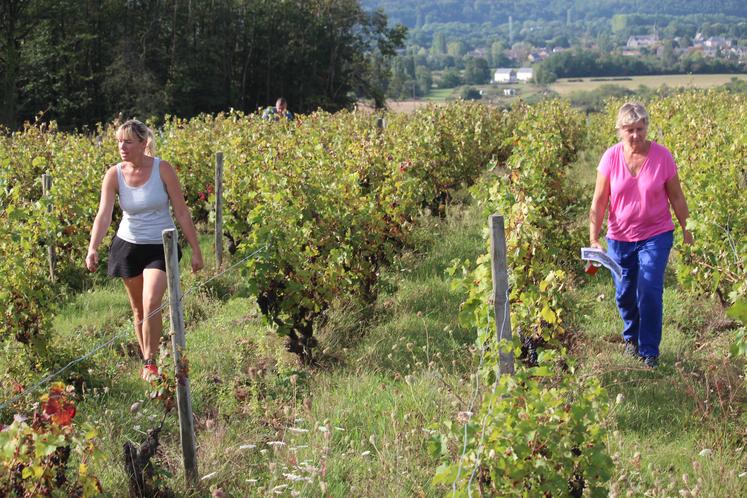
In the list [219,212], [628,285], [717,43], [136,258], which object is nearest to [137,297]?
[136,258]

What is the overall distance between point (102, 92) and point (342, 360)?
30.1 meters

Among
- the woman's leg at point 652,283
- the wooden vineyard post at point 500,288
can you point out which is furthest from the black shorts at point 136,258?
the woman's leg at point 652,283

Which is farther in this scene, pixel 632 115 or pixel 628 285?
pixel 628 285

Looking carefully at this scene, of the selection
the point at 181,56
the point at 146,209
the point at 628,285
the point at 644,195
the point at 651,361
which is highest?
the point at 181,56

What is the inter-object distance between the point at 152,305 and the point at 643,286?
9.34 feet

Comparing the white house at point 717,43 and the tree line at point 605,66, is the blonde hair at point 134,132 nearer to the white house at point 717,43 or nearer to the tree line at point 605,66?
the tree line at point 605,66

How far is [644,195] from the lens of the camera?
4.82m

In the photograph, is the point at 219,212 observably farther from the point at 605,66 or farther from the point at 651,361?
the point at 605,66

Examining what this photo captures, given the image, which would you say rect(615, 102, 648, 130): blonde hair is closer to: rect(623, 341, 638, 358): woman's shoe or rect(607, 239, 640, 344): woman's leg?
rect(607, 239, 640, 344): woman's leg

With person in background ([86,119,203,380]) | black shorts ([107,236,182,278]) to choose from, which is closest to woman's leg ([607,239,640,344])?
person in background ([86,119,203,380])

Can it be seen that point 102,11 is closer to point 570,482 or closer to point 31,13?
point 31,13

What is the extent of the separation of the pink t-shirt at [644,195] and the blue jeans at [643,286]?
0.22 ft

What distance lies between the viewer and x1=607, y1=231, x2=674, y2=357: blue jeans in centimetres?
485

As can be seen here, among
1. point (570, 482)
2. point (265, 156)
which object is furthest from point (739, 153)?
point (570, 482)
